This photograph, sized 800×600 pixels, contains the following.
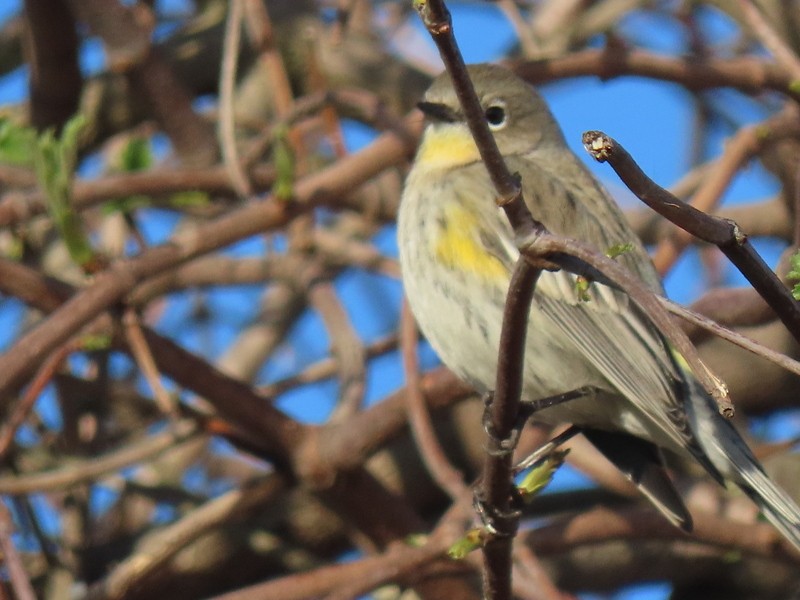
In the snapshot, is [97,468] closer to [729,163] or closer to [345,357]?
[345,357]

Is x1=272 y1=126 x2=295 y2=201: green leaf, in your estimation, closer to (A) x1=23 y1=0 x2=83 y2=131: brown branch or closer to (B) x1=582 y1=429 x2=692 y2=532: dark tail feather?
(B) x1=582 y1=429 x2=692 y2=532: dark tail feather

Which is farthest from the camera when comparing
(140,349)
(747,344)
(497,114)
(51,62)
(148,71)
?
(51,62)

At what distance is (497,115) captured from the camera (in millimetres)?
4516

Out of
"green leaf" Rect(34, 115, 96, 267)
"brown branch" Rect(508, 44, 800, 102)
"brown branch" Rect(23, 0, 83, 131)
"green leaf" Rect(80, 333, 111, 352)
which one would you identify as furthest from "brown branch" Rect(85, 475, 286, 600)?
"brown branch" Rect(23, 0, 83, 131)

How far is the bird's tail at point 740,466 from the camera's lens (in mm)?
3152

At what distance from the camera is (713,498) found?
187 inches

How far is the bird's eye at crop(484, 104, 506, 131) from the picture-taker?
14.7 feet

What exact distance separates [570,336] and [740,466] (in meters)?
0.55

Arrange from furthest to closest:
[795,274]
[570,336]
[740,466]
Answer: [570,336] → [740,466] → [795,274]

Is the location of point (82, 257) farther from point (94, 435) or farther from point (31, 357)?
point (94, 435)

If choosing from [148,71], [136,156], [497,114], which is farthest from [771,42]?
[148,71]

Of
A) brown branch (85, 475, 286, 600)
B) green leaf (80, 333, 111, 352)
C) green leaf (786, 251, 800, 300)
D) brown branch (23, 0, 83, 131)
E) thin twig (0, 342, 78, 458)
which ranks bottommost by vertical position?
brown branch (85, 475, 286, 600)

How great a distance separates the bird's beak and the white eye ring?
0.34m

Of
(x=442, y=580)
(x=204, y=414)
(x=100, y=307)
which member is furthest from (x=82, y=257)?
(x=442, y=580)
